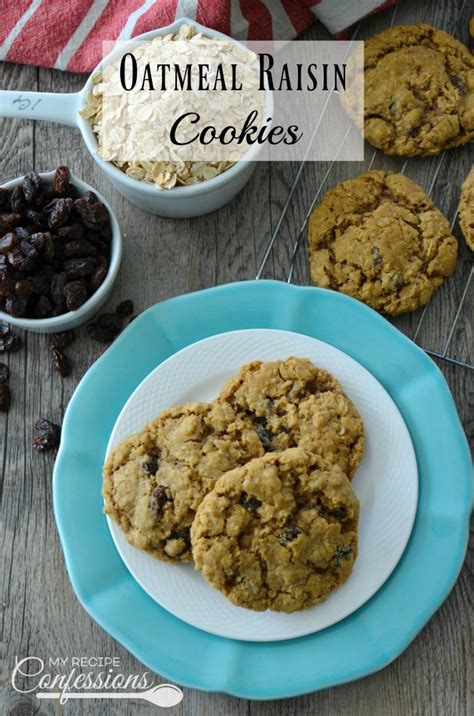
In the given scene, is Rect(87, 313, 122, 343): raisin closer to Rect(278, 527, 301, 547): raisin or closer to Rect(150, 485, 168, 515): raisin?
Rect(150, 485, 168, 515): raisin

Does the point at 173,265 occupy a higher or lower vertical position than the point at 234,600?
higher

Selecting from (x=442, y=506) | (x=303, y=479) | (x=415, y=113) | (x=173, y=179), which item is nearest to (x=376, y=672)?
(x=442, y=506)

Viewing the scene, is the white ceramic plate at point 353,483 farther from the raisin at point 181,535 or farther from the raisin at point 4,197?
the raisin at point 4,197

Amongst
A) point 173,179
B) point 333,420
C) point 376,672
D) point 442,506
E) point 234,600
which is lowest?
point 376,672

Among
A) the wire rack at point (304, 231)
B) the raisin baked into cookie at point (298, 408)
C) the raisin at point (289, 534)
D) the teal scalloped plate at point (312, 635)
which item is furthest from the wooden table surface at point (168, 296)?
the raisin at point (289, 534)

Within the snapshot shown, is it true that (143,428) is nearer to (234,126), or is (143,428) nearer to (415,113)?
(234,126)

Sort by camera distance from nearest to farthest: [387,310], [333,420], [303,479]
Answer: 1. [303,479]
2. [333,420]
3. [387,310]
